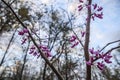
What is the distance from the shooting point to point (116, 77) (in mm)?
30047

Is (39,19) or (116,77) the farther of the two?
(116,77)

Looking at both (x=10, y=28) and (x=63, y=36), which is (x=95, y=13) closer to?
(x=10, y=28)

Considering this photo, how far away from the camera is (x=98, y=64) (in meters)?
2.80

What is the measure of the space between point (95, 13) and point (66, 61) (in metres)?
18.1

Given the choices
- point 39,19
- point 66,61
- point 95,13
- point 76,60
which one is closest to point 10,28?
point 39,19

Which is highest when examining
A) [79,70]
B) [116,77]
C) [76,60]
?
[76,60]

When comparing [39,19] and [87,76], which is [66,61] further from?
[87,76]

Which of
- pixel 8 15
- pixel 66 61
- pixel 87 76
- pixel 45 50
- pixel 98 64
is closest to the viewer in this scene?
pixel 87 76

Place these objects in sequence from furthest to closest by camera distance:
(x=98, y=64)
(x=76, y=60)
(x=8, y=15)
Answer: (x=76, y=60)
(x=8, y=15)
(x=98, y=64)

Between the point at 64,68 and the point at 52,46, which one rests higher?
the point at 52,46

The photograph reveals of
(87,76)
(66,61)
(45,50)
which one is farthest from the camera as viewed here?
(66,61)

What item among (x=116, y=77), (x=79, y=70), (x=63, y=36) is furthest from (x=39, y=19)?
(x=116, y=77)

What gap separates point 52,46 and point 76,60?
9.87ft

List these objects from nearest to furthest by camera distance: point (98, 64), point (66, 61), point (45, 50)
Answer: point (98, 64), point (45, 50), point (66, 61)
